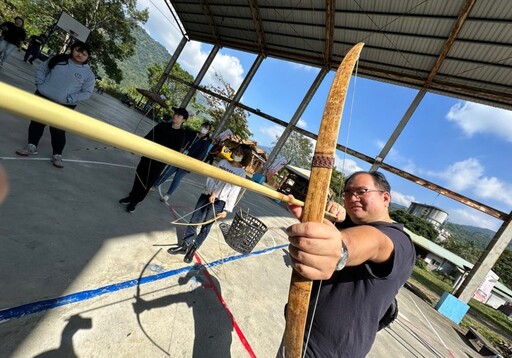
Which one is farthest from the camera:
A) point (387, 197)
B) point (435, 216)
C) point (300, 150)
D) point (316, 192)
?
point (435, 216)

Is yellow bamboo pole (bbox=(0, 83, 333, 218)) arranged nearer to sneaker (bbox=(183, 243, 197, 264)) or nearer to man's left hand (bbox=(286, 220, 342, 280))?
man's left hand (bbox=(286, 220, 342, 280))

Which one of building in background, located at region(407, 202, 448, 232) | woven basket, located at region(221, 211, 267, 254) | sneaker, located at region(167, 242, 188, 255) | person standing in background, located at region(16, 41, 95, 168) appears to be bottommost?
sneaker, located at region(167, 242, 188, 255)

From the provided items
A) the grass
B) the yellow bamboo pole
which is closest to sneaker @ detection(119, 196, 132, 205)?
the yellow bamboo pole

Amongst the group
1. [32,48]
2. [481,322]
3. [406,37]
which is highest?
[406,37]

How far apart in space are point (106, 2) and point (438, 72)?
33.1m

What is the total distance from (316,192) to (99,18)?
1443 inches

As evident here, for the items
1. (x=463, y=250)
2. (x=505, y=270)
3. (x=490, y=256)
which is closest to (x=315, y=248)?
(x=490, y=256)

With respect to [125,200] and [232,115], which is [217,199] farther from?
[232,115]

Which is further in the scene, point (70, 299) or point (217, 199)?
point (217, 199)

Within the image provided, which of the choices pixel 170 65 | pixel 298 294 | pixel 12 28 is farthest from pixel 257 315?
pixel 170 65

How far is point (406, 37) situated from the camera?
10.5m

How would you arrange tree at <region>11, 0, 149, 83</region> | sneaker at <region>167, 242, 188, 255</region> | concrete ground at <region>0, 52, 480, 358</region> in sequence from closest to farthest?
concrete ground at <region>0, 52, 480, 358</region>
sneaker at <region>167, 242, 188, 255</region>
tree at <region>11, 0, 149, 83</region>

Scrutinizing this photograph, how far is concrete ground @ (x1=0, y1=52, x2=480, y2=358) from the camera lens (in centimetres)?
208

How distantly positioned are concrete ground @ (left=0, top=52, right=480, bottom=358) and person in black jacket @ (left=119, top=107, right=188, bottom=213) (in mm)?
285
